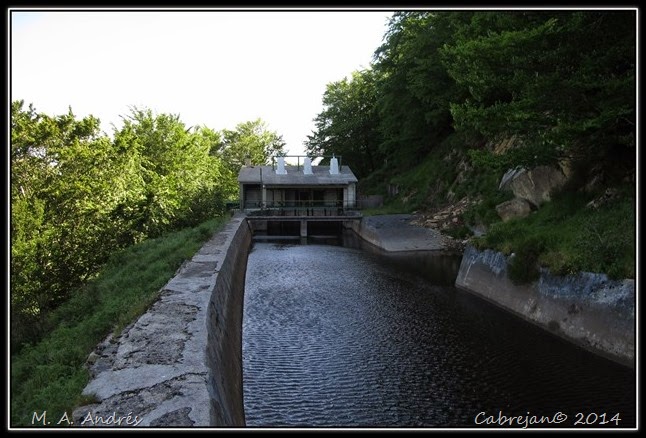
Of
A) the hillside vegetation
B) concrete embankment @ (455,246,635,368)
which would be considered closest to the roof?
the hillside vegetation

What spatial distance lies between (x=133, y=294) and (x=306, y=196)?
116 feet

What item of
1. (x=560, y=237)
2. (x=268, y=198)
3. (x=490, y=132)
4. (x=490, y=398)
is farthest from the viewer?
(x=268, y=198)

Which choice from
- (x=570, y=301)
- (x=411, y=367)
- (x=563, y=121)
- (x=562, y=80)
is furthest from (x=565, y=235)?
(x=411, y=367)

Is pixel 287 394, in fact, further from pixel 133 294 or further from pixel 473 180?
pixel 473 180

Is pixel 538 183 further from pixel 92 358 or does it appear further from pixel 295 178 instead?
pixel 295 178

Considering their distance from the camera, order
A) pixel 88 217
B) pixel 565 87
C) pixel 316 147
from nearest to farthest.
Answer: pixel 565 87, pixel 88 217, pixel 316 147

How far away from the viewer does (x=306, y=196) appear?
48.3 meters

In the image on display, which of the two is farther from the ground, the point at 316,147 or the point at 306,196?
the point at 316,147

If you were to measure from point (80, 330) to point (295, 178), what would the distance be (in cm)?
3633

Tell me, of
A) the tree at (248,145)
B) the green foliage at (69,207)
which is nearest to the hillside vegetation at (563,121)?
the green foliage at (69,207)

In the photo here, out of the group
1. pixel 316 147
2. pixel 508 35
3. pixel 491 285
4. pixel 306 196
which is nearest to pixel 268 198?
pixel 306 196

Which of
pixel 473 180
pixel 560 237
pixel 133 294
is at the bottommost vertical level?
pixel 133 294

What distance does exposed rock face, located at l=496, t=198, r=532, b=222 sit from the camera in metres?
21.9

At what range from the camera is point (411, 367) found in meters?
11.3
